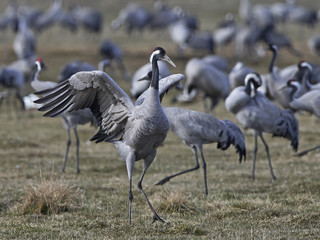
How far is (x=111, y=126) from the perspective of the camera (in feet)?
20.6

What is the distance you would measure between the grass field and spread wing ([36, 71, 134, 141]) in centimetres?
92

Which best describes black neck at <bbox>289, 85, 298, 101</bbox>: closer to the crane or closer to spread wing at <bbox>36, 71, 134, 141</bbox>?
the crane

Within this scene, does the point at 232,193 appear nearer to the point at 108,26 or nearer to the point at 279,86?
the point at 279,86

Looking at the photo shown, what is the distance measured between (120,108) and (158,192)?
60.3 inches

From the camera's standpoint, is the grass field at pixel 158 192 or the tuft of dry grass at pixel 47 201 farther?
the tuft of dry grass at pixel 47 201

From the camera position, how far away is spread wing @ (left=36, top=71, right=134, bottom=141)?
19.4ft

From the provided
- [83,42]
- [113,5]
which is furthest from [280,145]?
[113,5]

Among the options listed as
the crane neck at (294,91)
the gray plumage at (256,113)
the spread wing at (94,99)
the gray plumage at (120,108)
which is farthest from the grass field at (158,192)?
the crane neck at (294,91)

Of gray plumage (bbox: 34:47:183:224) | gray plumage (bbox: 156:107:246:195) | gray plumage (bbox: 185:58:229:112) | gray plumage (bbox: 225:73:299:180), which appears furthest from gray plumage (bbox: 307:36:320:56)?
gray plumage (bbox: 34:47:183:224)

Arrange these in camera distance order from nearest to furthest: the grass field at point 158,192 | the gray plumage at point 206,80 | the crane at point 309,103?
1. the grass field at point 158,192
2. the crane at point 309,103
3. the gray plumage at point 206,80

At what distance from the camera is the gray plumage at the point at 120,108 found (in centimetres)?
577

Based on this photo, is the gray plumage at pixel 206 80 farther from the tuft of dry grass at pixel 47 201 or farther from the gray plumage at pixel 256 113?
the tuft of dry grass at pixel 47 201

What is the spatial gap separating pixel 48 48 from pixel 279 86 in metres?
16.6

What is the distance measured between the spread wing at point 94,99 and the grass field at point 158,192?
92 cm
